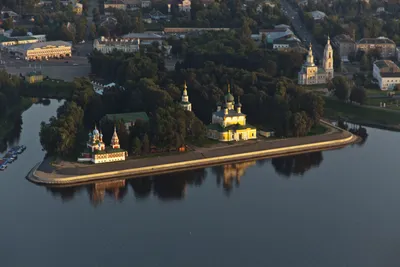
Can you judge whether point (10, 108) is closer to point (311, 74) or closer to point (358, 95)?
point (311, 74)

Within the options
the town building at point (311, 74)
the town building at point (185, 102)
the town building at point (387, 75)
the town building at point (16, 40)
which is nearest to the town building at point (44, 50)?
the town building at point (16, 40)

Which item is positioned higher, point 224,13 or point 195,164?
point 224,13

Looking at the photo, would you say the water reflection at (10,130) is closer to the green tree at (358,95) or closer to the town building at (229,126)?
the town building at (229,126)

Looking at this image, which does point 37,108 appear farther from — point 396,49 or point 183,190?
point 396,49

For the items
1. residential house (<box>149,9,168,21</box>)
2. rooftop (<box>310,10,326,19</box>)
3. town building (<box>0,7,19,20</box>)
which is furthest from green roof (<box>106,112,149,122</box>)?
town building (<box>0,7,19,20</box>)

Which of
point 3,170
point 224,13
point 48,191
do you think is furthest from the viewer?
point 224,13

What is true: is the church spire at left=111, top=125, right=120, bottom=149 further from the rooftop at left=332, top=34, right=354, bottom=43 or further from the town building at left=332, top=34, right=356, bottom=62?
the rooftop at left=332, top=34, right=354, bottom=43

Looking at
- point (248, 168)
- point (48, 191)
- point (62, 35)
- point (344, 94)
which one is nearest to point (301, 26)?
point (62, 35)
